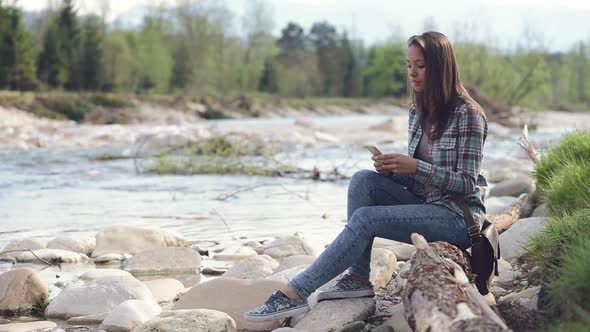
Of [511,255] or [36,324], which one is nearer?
[36,324]

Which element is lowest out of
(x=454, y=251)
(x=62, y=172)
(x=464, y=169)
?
(x=62, y=172)

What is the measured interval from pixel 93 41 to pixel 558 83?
125 ft

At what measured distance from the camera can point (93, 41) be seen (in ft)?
129

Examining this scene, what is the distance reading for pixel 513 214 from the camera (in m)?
5.96

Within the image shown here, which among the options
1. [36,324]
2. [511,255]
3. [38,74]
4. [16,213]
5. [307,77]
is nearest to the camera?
[36,324]

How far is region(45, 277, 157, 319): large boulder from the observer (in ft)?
13.2

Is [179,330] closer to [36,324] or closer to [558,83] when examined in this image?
[36,324]

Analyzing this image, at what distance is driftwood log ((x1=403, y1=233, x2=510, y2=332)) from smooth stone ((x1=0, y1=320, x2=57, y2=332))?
187 centimetres

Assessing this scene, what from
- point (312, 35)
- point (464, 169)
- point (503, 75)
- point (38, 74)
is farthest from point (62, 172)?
point (312, 35)

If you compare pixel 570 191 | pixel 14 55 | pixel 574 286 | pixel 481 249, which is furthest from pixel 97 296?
pixel 14 55

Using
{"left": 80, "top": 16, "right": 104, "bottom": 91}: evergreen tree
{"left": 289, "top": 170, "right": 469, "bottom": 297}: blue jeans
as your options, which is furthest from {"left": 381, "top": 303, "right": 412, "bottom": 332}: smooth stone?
{"left": 80, "top": 16, "right": 104, "bottom": 91}: evergreen tree

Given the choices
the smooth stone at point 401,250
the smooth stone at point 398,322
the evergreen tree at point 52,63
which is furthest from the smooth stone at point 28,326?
the evergreen tree at point 52,63

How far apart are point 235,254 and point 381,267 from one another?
5.62 ft

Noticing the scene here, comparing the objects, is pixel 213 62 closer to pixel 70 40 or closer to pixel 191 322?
pixel 70 40
